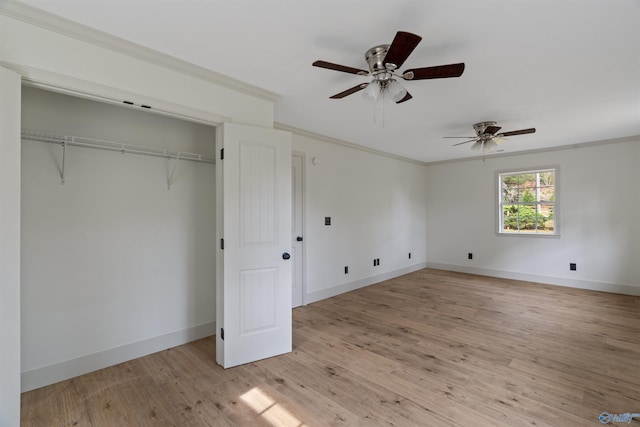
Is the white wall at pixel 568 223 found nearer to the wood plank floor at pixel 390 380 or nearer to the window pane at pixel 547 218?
the window pane at pixel 547 218

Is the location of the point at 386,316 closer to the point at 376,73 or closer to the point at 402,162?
the point at 376,73

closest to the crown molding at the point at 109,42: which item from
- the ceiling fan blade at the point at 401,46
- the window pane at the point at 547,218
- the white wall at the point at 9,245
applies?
the white wall at the point at 9,245

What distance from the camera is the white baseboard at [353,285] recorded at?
4285 millimetres

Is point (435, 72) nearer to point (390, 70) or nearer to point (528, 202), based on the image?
point (390, 70)

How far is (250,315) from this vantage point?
2.57 metres

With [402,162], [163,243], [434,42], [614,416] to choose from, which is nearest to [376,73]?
[434,42]

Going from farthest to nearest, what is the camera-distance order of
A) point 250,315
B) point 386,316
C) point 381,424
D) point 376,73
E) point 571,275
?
point 571,275 → point 386,316 → point 250,315 → point 376,73 → point 381,424

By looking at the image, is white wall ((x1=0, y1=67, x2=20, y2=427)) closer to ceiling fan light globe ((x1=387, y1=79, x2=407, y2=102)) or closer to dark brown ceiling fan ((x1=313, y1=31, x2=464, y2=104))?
dark brown ceiling fan ((x1=313, y1=31, x2=464, y2=104))

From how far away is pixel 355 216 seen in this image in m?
4.98

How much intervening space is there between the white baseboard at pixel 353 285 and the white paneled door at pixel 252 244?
4.94 feet

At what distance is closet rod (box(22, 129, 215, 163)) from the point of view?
2137mm

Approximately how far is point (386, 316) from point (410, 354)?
3.24 feet

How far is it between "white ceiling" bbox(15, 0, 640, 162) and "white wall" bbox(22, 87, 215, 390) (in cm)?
95

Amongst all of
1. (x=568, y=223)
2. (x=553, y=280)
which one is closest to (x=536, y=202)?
(x=568, y=223)
